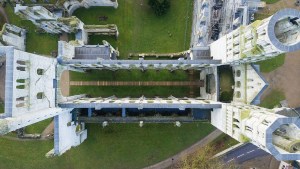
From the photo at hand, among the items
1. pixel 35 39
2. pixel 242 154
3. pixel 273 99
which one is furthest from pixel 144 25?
pixel 242 154

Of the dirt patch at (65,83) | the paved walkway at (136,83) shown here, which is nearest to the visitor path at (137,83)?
the paved walkway at (136,83)

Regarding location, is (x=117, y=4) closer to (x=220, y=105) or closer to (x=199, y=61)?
(x=199, y=61)

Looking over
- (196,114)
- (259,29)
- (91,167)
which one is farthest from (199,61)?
(91,167)

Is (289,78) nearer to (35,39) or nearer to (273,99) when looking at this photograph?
(273,99)

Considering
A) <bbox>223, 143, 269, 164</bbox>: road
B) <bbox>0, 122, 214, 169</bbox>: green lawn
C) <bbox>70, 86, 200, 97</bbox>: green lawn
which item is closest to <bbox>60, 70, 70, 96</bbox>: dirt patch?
<bbox>70, 86, 200, 97</bbox>: green lawn

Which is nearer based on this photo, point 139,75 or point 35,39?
point 35,39

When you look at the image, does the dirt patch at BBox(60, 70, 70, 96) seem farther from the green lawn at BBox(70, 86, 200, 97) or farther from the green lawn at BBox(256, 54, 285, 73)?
the green lawn at BBox(256, 54, 285, 73)

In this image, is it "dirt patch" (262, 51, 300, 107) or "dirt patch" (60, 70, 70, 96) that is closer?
"dirt patch" (60, 70, 70, 96)
